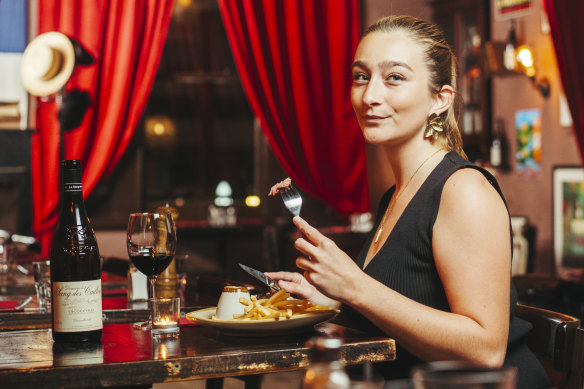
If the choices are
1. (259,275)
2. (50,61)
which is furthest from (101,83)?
(259,275)

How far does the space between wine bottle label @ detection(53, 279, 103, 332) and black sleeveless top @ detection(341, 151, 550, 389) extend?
1.90 ft

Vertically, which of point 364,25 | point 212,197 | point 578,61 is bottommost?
point 212,197

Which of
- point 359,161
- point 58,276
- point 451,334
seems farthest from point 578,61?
point 58,276

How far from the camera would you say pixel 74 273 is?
4.90 ft

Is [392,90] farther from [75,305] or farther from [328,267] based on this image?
[75,305]

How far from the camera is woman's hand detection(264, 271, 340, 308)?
4.63 feet

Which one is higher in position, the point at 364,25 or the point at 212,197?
the point at 364,25

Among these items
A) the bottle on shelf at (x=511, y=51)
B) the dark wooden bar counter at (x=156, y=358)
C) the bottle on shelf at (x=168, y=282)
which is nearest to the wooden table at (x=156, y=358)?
the dark wooden bar counter at (x=156, y=358)

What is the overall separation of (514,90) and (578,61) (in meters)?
1.99

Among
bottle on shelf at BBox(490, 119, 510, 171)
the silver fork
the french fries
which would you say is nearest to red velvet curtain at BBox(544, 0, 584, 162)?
bottle on shelf at BBox(490, 119, 510, 171)

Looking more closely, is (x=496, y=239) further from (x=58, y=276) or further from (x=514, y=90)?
(x=514, y=90)

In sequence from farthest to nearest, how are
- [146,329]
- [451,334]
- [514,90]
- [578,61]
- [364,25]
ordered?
[514,90] < [364,25] < [578,61] < [146,329] < [451,334]

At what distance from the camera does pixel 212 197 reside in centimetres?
716

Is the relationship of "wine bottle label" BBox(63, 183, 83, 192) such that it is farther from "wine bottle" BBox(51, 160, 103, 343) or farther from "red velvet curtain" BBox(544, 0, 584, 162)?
"red velvet curtain" BBox(544, 0, 584, 162)
